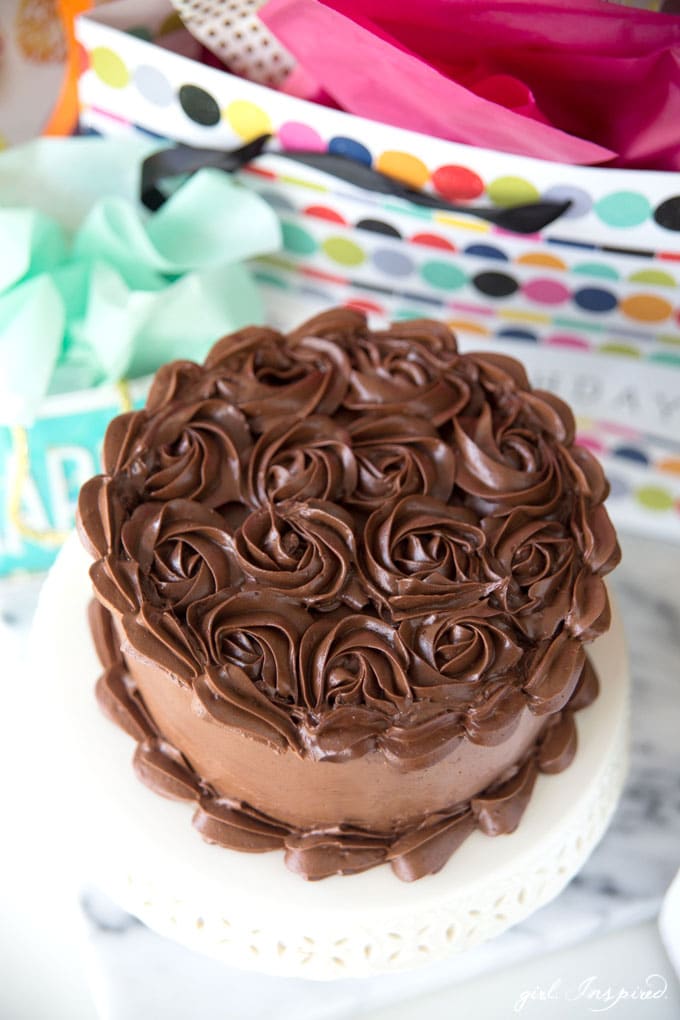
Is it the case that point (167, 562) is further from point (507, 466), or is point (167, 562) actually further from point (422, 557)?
point (507, 466)

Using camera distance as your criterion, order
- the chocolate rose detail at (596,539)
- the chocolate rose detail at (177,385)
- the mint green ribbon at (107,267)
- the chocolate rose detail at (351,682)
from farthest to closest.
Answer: the mint green ribbon at (107,267) → the chocolate rose detail at (177,385) → the chocolate rose detail at (596,539) → the chocolate rose detail at (351,682)

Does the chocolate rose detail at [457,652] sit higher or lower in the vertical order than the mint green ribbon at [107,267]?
lower

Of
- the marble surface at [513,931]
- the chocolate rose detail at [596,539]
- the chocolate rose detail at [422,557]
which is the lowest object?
the marble surface at [513,931]

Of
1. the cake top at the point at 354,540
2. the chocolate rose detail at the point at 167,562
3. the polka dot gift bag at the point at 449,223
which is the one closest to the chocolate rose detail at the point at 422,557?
the cake top at the point at 354,540

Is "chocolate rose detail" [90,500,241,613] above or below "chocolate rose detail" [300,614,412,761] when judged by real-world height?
above

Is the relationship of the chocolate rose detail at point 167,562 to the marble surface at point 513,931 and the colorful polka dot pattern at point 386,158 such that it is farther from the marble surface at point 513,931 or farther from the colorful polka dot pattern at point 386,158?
the colorful polka dot pattern at point 386,158

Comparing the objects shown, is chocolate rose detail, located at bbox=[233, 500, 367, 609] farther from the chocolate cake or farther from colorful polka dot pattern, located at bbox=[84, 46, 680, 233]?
colorful polka dot pattern, located at bbox=[84, 46, 680, 233]

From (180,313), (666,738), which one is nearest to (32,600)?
(180,313)

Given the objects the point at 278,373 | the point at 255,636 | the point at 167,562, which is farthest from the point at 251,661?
the point at 278,373

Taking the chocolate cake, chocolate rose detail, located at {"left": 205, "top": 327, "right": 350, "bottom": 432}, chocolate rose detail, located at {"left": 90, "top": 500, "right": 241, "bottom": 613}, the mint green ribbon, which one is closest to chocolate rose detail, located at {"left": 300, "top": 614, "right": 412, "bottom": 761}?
the chocolate cake
